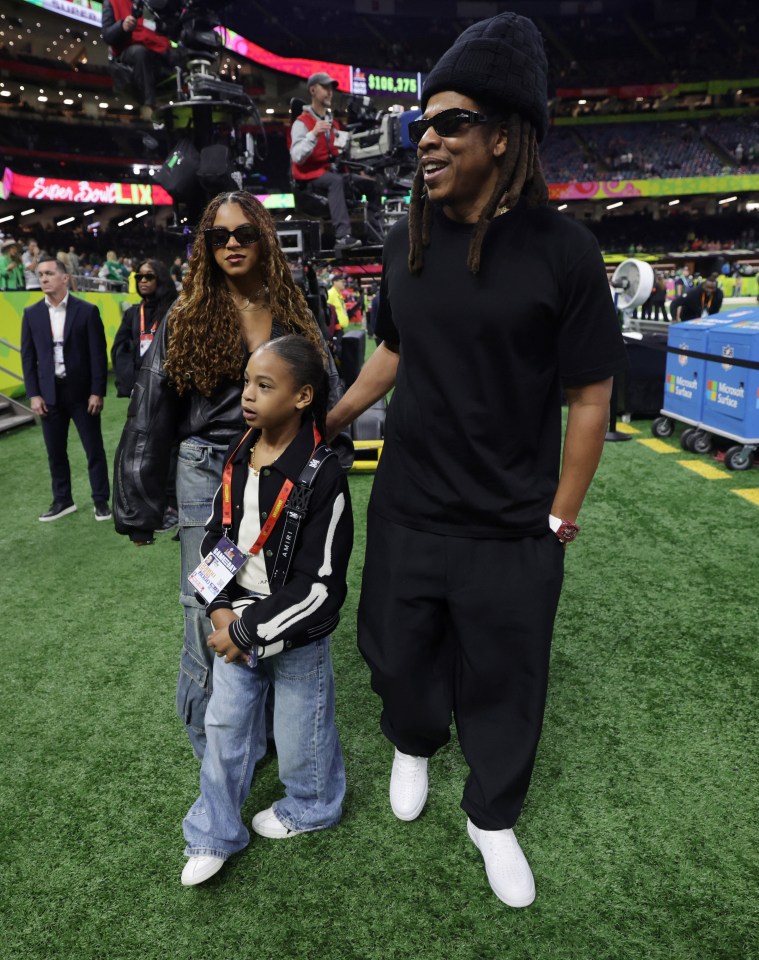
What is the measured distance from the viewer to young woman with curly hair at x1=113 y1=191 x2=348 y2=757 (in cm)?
173

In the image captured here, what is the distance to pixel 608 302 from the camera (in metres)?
1.38

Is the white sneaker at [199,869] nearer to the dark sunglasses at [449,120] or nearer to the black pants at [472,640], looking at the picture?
the black pants at [472,640]

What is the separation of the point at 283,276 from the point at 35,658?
2.10 metres

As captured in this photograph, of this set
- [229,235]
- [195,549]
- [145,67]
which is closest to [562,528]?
[195,549]

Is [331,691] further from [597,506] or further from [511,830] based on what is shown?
[597,506]

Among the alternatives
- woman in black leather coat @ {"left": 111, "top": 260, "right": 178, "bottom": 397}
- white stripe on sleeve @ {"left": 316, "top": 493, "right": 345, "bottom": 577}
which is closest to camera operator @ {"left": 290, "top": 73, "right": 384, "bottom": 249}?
woman in black leather coat @ {"left": 111, "top": 260, "right": 178, "bottom": 397}

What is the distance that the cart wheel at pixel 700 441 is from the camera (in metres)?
5.75

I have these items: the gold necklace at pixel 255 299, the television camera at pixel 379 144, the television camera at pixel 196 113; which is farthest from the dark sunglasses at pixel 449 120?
the television camera at pixel 379 144

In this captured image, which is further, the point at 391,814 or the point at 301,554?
the point at 391,814

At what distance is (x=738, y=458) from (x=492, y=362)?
4584 mm

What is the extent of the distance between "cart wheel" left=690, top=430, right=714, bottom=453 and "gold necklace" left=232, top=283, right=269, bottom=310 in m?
4.93

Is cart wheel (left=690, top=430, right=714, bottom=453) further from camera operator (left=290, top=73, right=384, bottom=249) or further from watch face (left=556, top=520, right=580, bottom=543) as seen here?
watch face (left=556, top=520, right=580, bottom=543)

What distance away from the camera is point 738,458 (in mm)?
5262

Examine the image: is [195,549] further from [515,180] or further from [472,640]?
[515,180]
